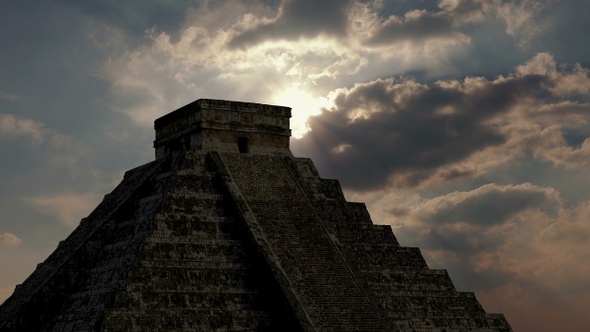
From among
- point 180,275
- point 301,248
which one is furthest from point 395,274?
point 180,275

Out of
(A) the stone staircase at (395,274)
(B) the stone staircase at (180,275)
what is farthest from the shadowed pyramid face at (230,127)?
(B) the stone staircase at (180,275)

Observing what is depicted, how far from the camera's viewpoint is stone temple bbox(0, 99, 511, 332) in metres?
26.6

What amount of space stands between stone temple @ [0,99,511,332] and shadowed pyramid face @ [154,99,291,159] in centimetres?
4

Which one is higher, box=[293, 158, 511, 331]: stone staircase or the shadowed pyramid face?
the shadowed pyramid face

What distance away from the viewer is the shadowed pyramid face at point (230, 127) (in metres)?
31.8

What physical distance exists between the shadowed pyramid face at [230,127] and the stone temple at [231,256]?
45 mm

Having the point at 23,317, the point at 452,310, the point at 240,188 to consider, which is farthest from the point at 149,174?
the point at 452,310

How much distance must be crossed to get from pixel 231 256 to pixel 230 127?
560 cm

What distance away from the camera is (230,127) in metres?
32.1

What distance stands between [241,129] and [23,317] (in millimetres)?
8912

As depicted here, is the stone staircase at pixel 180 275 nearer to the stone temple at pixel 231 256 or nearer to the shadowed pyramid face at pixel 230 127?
the stone temple at pixel 231 256

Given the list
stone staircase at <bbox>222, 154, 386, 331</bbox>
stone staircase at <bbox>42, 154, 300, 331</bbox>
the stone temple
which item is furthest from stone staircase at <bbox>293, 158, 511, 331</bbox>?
stone staircase at <bbox>42, 154, 300, 331</bbox>

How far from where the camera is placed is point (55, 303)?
29.1 m

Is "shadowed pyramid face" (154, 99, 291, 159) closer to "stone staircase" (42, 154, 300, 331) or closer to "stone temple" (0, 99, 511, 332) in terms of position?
"stone temple" (0, 99, 511, 332)
